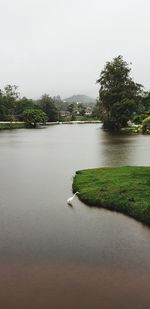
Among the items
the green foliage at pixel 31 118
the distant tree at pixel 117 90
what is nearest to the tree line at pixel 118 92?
the distant tree at pixel 117 90

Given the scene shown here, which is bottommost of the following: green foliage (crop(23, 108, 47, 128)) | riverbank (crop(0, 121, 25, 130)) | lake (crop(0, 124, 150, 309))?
lake (crop(0, 124, 150, 309))

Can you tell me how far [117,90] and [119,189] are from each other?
6236 centimetres

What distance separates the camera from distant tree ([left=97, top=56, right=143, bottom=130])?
76.7 m

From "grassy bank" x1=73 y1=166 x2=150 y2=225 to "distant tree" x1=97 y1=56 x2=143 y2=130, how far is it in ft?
177

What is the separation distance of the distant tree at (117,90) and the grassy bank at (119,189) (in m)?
53.8

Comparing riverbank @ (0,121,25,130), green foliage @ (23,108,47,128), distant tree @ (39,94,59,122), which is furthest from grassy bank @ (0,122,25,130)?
distant tree @ (39,94,59,122)

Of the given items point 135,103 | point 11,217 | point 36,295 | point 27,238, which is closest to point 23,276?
point 36,295

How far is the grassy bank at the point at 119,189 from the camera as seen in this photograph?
51.4 feet

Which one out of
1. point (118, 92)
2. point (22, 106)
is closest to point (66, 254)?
point (118, 92)

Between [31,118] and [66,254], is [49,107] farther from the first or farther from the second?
[66,254]

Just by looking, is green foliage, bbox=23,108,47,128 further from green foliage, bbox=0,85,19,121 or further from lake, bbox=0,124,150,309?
lake, bbox=0,124,150,309

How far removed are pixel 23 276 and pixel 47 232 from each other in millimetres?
3418

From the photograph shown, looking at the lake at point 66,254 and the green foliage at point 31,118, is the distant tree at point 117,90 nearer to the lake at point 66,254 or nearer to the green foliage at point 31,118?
the green foliage at point 31,118

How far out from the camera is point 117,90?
78.2m
